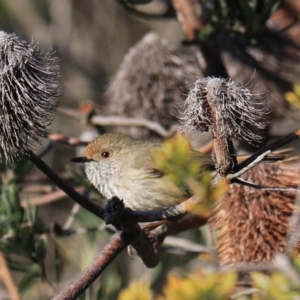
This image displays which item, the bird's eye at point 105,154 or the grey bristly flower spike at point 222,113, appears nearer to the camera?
the grey bristly flower spike at point 222,113

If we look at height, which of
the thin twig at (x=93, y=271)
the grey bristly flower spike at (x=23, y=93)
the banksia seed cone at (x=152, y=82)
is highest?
the grey bristly flower spike at (x=23, y=93)

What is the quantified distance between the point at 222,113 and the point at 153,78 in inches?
100

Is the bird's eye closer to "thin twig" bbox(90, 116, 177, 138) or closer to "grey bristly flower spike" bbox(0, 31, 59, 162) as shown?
"thin twig" bbox(90, 116, 177, 138)

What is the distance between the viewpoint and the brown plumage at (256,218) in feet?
8.25

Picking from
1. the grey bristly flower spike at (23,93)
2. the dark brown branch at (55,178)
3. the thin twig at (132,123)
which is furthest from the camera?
the thin twig at (132,123)

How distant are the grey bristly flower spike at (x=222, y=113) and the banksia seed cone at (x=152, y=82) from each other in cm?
230

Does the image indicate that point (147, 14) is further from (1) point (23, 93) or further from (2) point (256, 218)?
(1) point (23, 93)

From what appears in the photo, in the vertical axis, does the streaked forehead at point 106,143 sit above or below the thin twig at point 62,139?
below

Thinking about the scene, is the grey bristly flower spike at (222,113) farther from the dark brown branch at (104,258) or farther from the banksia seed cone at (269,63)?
the banksia seed cone at (269,63)

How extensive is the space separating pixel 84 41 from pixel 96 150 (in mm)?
3077

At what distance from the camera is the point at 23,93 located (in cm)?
177

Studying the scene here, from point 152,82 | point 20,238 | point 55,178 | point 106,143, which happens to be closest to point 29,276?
point 20,238

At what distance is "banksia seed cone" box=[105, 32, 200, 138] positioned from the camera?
407 cm

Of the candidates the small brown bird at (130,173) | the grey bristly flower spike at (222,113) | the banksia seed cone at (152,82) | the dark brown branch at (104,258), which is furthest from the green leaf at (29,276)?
the grey bristly flower spike at (222,113)
